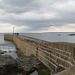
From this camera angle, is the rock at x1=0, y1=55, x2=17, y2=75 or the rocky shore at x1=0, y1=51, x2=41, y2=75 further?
the rocky shore at x1=0, y1=51, x2=41, y2=75

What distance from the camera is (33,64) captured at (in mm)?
11531

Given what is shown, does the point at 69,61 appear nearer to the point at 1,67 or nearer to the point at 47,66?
the point at 47,66

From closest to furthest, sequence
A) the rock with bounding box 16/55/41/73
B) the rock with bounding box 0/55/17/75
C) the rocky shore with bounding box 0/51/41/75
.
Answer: the rock with bounding box 0/55/17/75 → the rocky shore with bounding box 0/51/41/75 → the rock with bounding box 16/55/41/73

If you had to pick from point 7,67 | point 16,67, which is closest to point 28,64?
point 16,67

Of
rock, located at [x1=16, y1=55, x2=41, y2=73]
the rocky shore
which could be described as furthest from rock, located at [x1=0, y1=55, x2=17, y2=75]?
rock, located at [x1=16, y1=55, x2=41, y2=73]

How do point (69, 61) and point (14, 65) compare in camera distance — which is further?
point (14, 65)

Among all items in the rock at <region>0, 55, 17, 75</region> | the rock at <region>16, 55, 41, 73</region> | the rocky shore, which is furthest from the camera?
the rock at <region>16, 55, 41, 73</region>

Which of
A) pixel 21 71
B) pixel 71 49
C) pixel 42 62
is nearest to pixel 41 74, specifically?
pixel 71 49

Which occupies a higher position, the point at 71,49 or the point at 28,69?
the point at 71,49

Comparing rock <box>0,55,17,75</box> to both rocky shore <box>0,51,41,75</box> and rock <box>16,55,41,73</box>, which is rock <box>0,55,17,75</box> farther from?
rock <box>16,55,41,73</box>

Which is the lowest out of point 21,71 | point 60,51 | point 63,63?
point 21,71

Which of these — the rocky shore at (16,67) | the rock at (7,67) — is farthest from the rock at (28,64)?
the rock at (7,67)

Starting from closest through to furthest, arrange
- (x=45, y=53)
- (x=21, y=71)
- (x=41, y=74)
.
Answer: (x=41, y=74), (x=21, y=71), (x=45, y=53)

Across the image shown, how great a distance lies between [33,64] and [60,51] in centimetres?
A: 428
